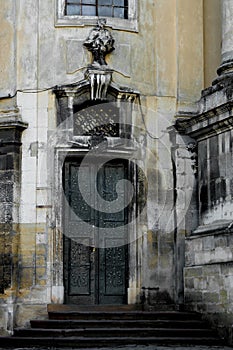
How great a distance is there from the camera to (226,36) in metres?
17.7

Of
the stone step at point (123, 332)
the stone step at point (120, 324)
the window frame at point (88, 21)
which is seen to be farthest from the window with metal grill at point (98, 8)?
the stone step at point (123, 332)

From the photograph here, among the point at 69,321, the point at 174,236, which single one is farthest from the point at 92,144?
the point at 69,321

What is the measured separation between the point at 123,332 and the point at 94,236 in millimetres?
2554

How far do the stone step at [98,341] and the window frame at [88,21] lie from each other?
618 centimetres

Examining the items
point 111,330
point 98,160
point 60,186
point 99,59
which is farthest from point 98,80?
point 111,330

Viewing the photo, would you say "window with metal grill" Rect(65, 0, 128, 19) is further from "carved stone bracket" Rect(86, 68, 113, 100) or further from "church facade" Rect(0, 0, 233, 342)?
"carved stone bracket" Rect(86, 68, 113, 100)

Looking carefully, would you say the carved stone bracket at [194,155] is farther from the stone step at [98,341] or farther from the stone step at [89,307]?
the stone step at [98,341]

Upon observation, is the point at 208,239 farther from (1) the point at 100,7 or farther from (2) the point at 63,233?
(1) the point at 100,7

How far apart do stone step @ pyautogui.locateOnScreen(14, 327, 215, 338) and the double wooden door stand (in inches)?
69.2

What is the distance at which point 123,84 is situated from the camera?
18078 mm

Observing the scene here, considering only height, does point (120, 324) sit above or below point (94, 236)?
below

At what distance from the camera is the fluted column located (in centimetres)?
1739

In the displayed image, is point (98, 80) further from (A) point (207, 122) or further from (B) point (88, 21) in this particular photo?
(A) point (207, 122)

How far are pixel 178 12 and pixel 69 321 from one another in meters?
6.72
